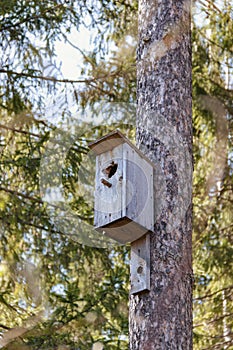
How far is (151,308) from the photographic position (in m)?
3.31

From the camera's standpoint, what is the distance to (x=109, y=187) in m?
3.57

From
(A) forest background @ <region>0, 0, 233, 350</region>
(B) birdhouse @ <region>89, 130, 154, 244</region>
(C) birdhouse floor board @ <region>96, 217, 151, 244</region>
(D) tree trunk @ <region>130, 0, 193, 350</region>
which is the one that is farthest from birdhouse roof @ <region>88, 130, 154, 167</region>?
(A) forest background @ <region>0, 0, 233, 350</region>

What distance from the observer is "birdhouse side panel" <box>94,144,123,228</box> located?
3.48m

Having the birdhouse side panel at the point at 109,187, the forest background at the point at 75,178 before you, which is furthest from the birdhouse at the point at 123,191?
the forest background at the point at 75,178

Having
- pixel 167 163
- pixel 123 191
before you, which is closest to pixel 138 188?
pixel 123 191

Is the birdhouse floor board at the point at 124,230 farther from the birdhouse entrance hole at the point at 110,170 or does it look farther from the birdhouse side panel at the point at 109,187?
the birdhouse entrance hole at the point at 110,170

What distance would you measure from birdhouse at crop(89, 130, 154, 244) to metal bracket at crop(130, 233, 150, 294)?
4cm

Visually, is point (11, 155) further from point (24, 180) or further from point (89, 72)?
point (89, 72)

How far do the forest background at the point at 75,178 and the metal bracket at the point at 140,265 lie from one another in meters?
2.10

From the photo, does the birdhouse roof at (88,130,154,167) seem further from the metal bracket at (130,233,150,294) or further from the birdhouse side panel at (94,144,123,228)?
the metal bracket at (130,233,150,294)

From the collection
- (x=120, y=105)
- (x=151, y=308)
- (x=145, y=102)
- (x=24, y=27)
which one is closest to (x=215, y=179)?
(x=120, y=105)

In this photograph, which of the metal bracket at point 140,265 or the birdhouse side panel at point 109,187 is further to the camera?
the birdhouse side panel at point 109,187

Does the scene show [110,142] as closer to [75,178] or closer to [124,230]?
[124,230]

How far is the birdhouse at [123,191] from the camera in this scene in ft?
11.3
